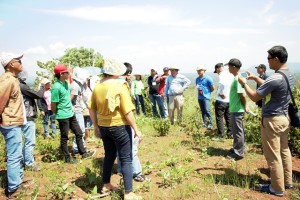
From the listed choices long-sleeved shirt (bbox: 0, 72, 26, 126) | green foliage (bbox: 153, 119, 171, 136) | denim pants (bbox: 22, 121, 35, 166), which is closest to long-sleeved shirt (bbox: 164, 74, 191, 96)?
green foliage (bbox: 153, 119, 171, 136)

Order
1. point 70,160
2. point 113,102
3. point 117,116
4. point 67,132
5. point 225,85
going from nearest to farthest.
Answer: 1. point 113,102
2. point 117,116
3. point 67,132
4. point 70,160
5. point 225,85

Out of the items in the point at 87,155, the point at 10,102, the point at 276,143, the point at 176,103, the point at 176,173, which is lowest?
the point at 87,155

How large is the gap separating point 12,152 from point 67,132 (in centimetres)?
151

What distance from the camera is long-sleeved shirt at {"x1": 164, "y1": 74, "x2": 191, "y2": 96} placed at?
9312 millimetres

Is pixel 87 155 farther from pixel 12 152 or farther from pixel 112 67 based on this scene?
pixel 112 67

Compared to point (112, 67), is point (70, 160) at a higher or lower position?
lower

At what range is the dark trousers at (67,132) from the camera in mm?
5539

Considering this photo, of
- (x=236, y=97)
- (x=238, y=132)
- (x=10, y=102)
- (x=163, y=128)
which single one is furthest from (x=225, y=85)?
(x=10, y=102)

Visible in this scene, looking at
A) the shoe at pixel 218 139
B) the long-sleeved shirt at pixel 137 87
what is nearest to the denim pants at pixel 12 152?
the shoe at pixel 218 139

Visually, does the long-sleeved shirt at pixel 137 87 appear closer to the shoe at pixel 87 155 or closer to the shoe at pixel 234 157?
the shoe at pixel 87 155

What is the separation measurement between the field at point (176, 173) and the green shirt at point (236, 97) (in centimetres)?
116

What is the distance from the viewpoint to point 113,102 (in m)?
3.61

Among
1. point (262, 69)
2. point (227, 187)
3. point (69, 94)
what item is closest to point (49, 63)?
point (69, 94)

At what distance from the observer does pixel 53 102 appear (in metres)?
5.38
